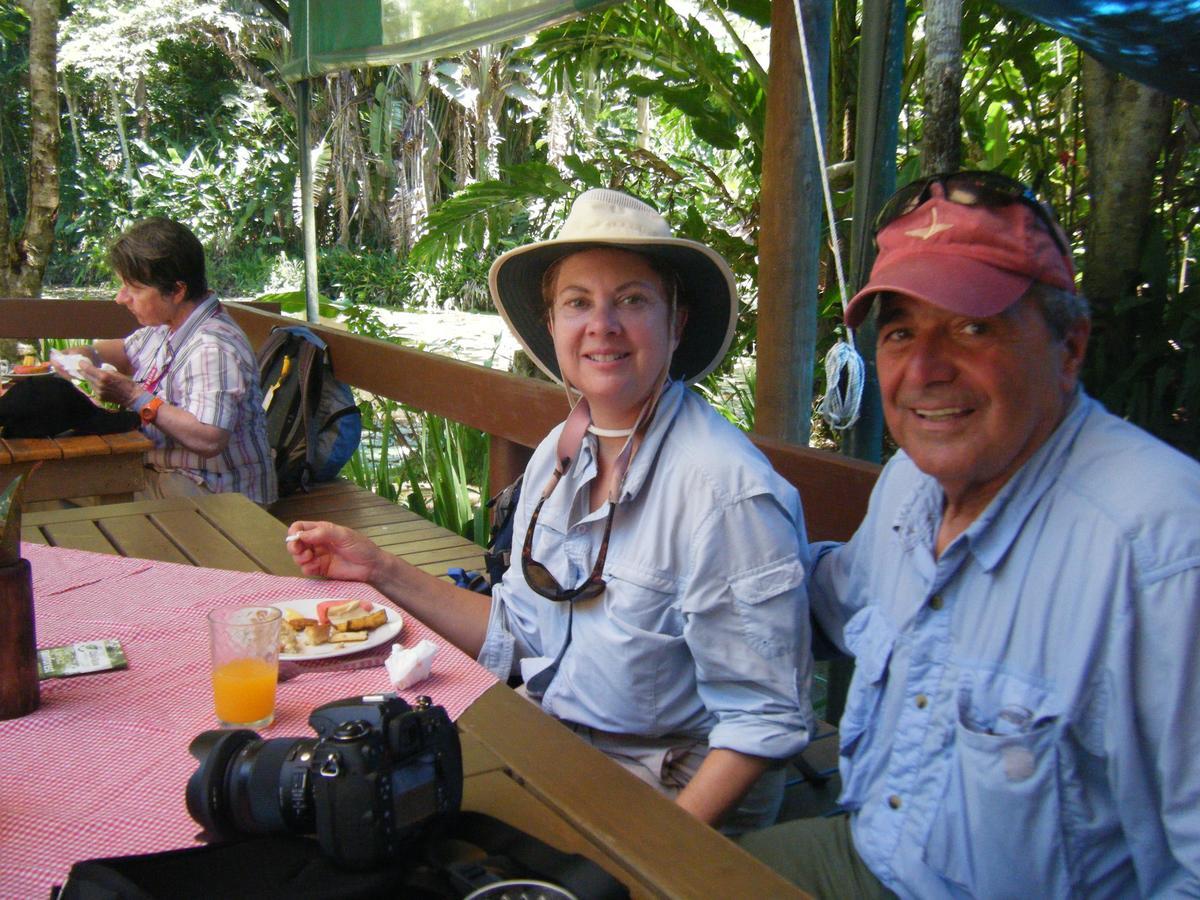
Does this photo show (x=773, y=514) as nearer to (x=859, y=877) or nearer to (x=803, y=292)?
(x=859, y=877)

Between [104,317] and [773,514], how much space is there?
5.42m

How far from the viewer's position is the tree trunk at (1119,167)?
3.31m

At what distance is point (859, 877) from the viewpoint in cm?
147

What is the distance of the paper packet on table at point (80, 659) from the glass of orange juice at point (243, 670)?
26cm

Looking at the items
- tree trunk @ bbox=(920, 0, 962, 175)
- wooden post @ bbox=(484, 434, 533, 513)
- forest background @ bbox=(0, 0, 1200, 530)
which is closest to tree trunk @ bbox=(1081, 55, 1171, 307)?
forest background @ bbox=(0, 0, 1200, 530)

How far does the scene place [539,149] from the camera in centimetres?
1978

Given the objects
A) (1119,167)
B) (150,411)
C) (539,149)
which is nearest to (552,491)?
(150,411)

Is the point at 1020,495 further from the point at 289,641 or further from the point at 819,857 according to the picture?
the point at 289,641

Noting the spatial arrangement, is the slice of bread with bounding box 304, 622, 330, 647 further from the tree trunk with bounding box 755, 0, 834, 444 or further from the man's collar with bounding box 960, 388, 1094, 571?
the tree trunk with bounding box 755, 0, 834, 444

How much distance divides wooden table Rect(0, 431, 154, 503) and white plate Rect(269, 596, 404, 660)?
1.77m

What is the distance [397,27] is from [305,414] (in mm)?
1620

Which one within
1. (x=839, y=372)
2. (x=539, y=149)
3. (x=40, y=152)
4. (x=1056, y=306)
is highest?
(x=539, y=149)

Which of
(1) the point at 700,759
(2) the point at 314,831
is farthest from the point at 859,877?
(2) the point at 314,831

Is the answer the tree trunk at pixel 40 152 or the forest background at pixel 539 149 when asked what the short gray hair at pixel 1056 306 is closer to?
the forest background at pixel 539 149
